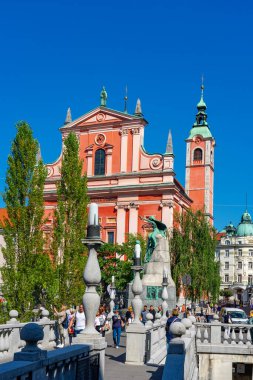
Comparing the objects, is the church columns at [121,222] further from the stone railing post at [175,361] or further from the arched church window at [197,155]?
the stone railing post at [175,361]

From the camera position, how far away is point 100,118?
5622cm

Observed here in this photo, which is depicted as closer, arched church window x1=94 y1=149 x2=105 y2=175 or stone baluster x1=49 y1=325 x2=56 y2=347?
stone baluster x1=49 y1=325 x2=56 y2=347

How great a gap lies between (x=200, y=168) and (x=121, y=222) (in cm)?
2081

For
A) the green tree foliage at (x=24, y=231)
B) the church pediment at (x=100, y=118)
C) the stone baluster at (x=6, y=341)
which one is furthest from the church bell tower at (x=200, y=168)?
the stone baluster at (x=6, y=341)

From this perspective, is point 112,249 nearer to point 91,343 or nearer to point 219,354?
point 219,354

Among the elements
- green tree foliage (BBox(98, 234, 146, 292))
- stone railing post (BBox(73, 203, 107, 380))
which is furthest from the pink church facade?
stone railing post (BBox(73, 203, 107, 380))

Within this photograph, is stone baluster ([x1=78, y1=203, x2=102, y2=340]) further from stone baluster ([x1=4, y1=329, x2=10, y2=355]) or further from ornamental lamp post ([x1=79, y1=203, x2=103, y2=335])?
stone baluster ([x1=4, y1=329, x2=10, y2=355])

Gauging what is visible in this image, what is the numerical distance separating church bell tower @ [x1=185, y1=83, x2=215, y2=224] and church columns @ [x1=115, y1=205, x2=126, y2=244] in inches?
671

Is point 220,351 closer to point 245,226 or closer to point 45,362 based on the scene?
point 45,362

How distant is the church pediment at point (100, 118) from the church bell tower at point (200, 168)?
1879 cm

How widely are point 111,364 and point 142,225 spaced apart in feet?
129

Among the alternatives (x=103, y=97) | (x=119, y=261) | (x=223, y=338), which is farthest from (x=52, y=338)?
(x=103, y=97)

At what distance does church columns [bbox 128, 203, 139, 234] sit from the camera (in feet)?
174

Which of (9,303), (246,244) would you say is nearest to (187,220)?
(9,303)
